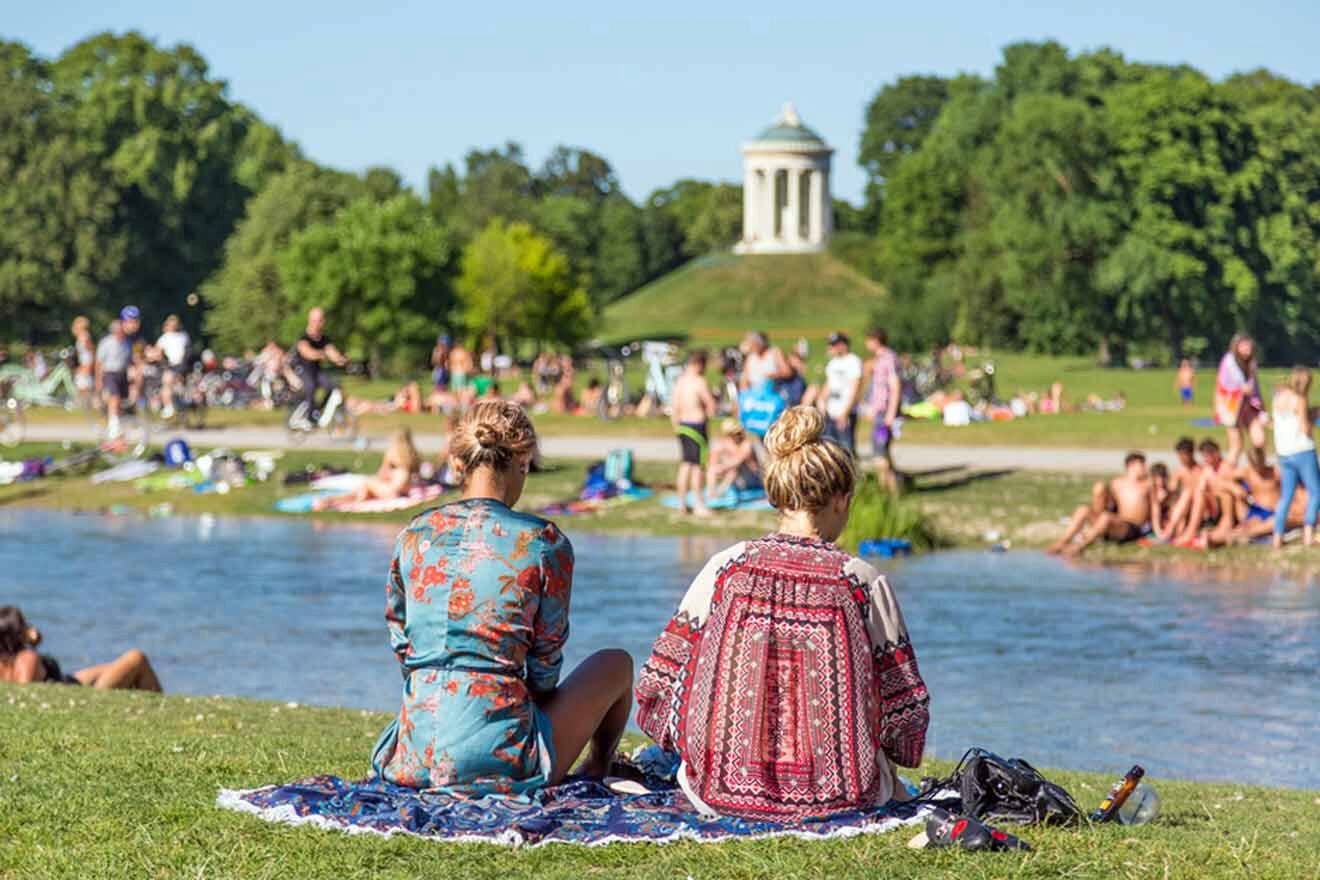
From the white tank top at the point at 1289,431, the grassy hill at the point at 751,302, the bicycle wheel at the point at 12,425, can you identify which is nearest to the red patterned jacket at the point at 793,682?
the white tank top at the point at 1289,431

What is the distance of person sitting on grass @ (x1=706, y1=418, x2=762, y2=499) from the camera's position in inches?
821

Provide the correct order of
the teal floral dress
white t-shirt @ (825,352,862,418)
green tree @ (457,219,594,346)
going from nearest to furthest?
1. the teal floral dress
2. white t-shirt @ (825,352,862,418)
3. green tree @ (457,219,594,346)

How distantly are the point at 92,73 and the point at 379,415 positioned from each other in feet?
188

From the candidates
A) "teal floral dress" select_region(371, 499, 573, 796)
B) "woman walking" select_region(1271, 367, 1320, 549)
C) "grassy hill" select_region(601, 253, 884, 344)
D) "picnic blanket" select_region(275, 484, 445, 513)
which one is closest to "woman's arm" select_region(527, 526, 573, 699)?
"teal floral dress" select_region(371, 499, 573, 796)

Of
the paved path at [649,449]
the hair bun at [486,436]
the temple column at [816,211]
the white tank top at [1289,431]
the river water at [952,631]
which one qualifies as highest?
the temple column at [816,211]

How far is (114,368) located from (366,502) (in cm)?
774

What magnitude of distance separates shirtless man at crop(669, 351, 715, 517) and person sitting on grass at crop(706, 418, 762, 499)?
0.53 metres

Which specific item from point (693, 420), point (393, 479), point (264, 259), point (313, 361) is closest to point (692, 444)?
point (693, 420)

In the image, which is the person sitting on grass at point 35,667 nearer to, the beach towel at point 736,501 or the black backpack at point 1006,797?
the black backpack at point 1006,797

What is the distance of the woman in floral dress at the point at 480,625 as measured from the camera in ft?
18.7

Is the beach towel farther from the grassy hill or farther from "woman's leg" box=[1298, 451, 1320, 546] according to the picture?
the grassy hill

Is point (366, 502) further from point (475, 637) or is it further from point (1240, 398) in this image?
point (475, 637)

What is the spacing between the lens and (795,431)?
18.2 ft

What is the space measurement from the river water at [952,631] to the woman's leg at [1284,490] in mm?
887
